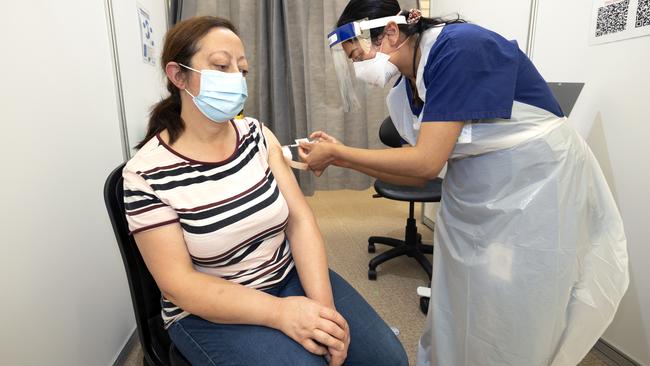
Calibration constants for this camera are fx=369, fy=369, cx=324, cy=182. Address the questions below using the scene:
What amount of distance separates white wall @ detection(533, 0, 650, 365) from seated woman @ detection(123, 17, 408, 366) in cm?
110

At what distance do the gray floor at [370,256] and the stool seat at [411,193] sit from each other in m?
0.52

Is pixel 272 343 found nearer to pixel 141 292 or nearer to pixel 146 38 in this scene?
pixel 141 292

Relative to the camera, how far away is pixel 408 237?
7.77 feet

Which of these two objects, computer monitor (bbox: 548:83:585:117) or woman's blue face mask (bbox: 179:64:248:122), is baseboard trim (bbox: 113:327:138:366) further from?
computer monitor (bbox: 548:83:585:117)

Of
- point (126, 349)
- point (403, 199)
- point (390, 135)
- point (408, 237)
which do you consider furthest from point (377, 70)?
point (126, 349)

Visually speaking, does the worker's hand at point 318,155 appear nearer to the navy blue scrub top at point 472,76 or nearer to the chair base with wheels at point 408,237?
the navy blue scrub top at point 472,76

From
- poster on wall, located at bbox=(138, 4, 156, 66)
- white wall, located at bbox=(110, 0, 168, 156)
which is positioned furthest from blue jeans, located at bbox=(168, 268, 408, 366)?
poster on wall, located at bbox=(138, 4, 156, 66)

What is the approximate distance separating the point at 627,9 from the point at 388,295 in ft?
5.34

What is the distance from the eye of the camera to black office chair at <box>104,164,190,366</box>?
84 cm

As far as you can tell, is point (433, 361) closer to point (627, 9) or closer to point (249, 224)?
point (249, 224)

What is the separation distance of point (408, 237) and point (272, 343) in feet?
5.64

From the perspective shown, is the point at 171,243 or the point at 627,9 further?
the point at 627,9

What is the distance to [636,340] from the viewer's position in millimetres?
1387

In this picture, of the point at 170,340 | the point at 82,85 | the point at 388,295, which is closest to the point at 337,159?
the point at 170,340
